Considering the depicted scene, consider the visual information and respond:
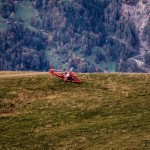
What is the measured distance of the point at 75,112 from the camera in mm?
48062

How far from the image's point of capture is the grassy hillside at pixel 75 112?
1603 inches

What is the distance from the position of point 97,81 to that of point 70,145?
22.0 metres

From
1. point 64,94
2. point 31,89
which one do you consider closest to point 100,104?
point 64,94

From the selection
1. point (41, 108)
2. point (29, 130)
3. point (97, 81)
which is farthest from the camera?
point (97, 81)

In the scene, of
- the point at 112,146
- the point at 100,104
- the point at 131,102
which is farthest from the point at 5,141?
the point at 131,102

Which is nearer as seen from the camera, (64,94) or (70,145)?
(70,145)

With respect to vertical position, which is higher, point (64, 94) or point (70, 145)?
point (64, 94)

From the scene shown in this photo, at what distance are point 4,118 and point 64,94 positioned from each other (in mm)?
11671

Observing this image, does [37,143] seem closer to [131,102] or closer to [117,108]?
[117,108]

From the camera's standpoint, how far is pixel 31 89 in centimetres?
5425

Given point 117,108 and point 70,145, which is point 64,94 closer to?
point 117,108

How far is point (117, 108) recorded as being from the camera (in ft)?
163

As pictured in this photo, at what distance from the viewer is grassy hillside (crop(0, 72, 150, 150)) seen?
40.7m

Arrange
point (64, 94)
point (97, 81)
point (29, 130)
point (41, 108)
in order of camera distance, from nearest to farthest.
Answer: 1. point (29, 130)
2. point (41, 108)
3. point (64, 94)
4. point (97, 81)
